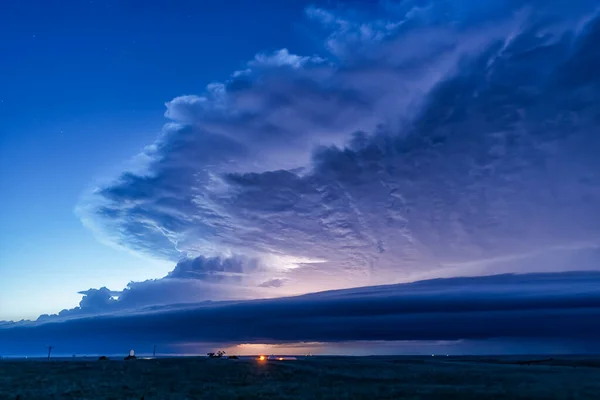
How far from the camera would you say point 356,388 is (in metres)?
58.6

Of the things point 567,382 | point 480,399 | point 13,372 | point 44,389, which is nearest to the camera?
point 480,399

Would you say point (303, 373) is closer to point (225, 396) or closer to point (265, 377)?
point (265, 377)

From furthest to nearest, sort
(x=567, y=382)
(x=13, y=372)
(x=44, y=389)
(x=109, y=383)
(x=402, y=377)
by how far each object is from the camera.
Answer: (x=13, y=372) → (x=402, y=377) → (x=567, y=382) → (x=109, y=383) → (x=44, y=389)

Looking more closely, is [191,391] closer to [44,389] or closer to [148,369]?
[44,389]

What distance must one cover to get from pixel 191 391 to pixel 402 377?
33.8 metres

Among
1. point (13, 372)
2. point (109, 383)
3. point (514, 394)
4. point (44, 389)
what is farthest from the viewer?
point (13, 372)

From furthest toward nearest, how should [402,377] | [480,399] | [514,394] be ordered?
[402,377], [514,394], [480,399]

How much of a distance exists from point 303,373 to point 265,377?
8840 mm

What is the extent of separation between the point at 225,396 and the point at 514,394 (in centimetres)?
3239

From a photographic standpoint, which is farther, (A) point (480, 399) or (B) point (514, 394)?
(B) point (514, 394)

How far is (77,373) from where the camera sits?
77438 mm

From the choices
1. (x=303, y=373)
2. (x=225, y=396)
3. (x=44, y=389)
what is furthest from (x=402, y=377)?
(x=44, y=389)

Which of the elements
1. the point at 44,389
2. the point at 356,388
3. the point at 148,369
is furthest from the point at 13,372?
the point at 356,388

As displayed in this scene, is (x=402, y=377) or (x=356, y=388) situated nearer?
(x=356, y=388)
